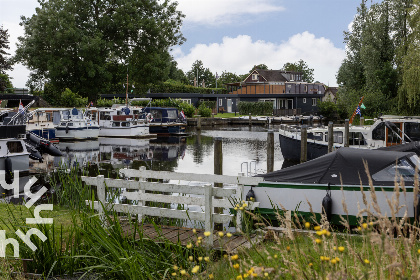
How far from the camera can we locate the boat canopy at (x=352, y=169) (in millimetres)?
11453

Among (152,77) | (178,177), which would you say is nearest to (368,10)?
(152,77)

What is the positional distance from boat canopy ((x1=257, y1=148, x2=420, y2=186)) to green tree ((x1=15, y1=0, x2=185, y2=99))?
157 ft

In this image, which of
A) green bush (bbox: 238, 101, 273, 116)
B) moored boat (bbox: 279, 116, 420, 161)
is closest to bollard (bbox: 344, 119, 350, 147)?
moored boat (bbox: 279, 116, 420, 161)

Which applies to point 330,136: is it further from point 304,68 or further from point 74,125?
point 304,68

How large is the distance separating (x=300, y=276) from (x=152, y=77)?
185 ft

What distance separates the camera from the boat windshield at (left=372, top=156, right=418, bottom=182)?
11.5 m

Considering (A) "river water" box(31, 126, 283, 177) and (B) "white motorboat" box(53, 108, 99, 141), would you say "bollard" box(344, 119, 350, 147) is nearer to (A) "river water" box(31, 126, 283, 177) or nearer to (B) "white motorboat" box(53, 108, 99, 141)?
(A) "river water" box(31, 126, 283, 177)

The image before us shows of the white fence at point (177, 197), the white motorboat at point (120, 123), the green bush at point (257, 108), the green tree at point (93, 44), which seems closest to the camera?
the white fence at point (177, 197)

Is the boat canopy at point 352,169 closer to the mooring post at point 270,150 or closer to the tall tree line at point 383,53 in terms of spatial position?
the mooring post at point 270,150

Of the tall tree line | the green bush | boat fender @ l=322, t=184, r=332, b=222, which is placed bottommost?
boat fender @ l=322, t=184, r=332, b=222

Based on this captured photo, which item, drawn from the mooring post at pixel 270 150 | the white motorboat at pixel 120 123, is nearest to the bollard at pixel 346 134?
the mooring post at pixel 270 150

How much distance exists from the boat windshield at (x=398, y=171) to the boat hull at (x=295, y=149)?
15.1 m

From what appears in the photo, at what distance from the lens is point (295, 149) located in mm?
29547

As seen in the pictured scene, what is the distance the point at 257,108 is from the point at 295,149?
168 ft
